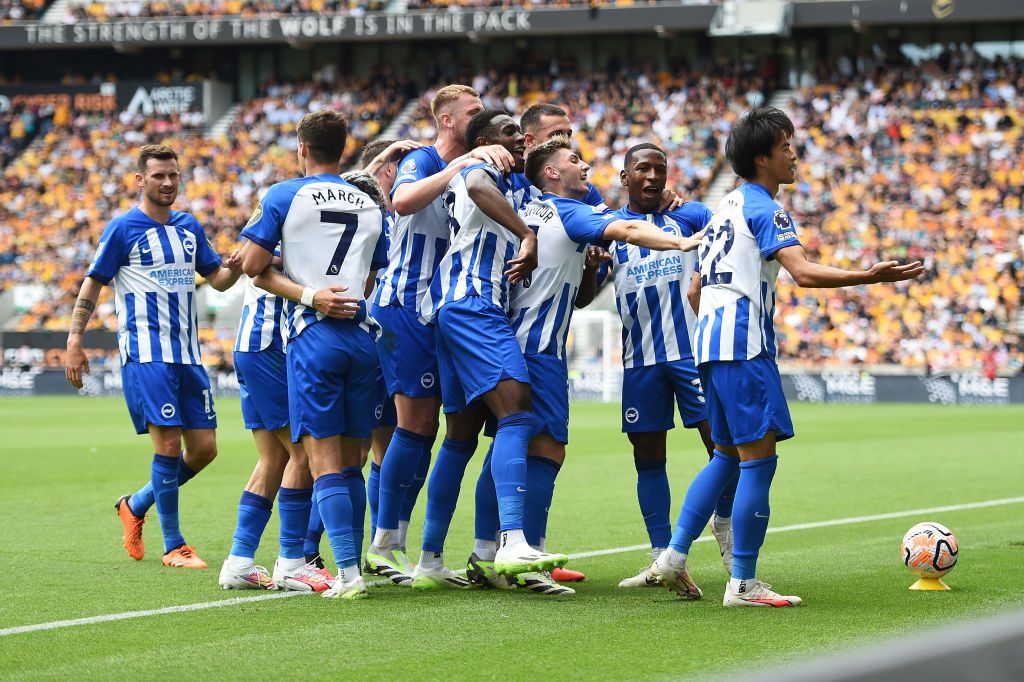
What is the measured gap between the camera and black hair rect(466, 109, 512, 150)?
648cm

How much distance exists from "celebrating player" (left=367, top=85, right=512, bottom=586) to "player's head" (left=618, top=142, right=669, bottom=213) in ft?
2.64

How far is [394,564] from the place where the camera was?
6.64 meters

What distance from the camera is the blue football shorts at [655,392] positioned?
262 inches

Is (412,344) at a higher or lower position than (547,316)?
lower

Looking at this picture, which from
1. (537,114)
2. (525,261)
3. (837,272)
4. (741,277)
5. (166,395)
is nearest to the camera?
(837,272)

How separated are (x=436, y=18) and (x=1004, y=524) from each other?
101ft

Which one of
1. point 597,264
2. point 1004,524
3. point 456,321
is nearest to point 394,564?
point 456,321

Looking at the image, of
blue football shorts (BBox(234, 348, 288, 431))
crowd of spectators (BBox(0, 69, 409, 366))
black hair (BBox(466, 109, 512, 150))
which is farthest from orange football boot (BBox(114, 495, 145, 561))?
crowd of spectators (BBox(0, 69, 409, 366))

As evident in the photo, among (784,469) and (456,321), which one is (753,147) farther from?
(784,469)

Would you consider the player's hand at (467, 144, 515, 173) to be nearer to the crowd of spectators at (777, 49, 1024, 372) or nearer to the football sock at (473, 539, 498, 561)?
the football sock at (473, 539, 498, 561)

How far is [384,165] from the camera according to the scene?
7.38 metres

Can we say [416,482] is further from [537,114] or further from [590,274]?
[537,114]

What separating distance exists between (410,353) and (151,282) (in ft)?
6.29

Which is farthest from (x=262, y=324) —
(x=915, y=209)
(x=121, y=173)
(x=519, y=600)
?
(x=121, y=173)
